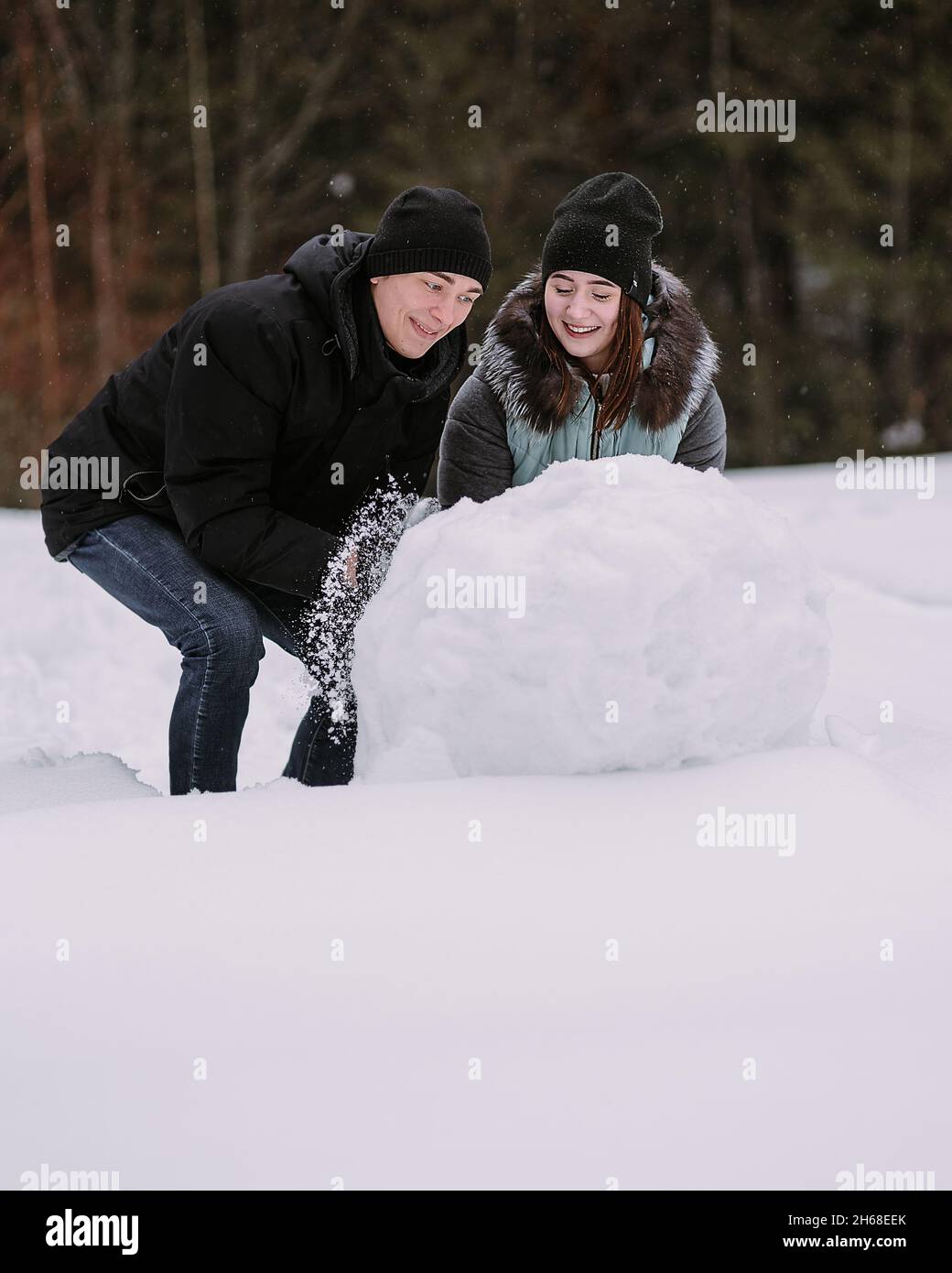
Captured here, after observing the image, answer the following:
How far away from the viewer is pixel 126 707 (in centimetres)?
371

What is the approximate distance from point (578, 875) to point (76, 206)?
9.99 m

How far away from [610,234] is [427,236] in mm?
383

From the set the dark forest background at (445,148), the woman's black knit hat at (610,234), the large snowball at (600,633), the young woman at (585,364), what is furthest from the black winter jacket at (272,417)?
the dark forest background at (445,148)

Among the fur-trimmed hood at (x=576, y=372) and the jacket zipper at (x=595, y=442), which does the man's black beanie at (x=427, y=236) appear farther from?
the jacket zipper at (x=595, y=442)

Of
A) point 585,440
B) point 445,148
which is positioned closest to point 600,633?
point 585,440

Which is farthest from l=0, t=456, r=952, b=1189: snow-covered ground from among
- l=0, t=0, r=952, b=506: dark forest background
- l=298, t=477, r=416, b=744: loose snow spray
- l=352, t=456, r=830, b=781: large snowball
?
l=0, t=0, r=952, b=506: dark forest background

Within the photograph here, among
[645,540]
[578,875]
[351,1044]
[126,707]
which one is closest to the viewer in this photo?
[351,1044]

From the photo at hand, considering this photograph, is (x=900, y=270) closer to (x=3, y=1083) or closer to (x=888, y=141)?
(x=888, y=141)

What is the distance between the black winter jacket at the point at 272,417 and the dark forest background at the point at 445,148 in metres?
7.71

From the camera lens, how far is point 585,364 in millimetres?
2309

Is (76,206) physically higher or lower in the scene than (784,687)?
higher

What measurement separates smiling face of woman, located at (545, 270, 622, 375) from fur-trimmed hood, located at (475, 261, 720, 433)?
45 mm

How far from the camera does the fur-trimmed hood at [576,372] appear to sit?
88.4 inches

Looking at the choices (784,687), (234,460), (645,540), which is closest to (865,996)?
(784,687)
